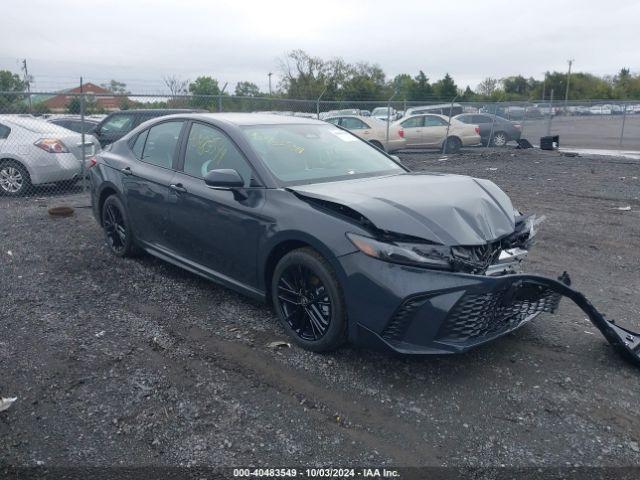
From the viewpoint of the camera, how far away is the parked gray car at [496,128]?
2162 cm

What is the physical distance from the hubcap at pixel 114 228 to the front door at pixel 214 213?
3.76ft

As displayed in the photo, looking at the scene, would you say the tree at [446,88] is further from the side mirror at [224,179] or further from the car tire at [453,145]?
the side mirror at [224,179]

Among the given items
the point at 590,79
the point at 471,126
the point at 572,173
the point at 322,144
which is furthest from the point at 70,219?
the point at 590,79

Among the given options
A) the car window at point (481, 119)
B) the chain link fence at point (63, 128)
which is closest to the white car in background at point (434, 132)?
the chain link fence at point (63, 128)

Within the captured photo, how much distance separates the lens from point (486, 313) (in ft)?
11.8

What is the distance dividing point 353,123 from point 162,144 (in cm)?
1387

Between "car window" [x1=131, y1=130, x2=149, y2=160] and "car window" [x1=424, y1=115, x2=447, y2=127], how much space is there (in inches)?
626

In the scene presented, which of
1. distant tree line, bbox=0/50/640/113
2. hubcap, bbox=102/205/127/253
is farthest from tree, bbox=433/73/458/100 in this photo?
hubcap, bbox=102/205/127/253

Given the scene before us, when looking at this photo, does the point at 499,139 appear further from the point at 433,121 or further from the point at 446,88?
the point at 446,88

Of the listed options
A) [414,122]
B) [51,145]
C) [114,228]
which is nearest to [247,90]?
[414,122]

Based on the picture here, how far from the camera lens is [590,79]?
233ft

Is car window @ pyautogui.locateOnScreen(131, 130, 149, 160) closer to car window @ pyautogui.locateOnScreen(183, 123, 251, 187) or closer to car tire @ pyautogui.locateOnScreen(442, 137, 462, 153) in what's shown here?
car window @ pyautogui.locateOnScreen(183, 123, 251, 187)

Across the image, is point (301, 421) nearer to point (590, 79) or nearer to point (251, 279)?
point (251, 279)

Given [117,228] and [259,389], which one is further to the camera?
[117,228]
